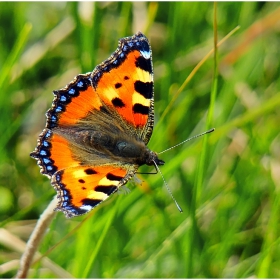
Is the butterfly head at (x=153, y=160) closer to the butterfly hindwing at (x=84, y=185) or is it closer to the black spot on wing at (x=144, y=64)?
the butterfly hindwing at (x=84, y=185)

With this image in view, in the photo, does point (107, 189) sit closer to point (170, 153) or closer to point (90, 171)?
point (90, 171)

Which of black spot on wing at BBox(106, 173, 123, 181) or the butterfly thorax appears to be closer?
black spot on wing at BBox(106, 173, 123, 181)

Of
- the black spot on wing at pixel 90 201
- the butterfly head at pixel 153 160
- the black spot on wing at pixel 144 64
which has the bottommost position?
the black spot on wing at pixel 90 201

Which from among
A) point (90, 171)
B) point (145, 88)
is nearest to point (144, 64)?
point (145, 88)

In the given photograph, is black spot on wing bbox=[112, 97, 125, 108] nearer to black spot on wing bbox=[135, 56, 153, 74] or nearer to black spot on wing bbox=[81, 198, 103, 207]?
black spot on wing bbox=[135, 56, 153, 74]

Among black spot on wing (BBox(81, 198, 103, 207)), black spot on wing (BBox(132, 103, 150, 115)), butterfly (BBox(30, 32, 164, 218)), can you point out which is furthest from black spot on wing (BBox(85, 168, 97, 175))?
black spot on wing (BBox(132, 103, 150, 115))

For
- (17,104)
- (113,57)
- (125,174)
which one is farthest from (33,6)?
(125,174)

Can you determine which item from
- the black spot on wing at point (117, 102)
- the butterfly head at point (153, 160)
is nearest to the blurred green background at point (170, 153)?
the butterfly head at point (153, 160)

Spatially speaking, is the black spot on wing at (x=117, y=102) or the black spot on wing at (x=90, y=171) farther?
the black spot on wing at (x=117, y=102)

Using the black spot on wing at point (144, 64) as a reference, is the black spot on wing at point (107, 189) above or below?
below
